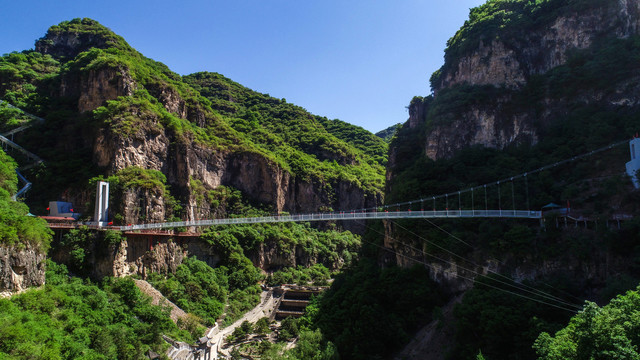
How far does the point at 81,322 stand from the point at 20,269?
3.38m

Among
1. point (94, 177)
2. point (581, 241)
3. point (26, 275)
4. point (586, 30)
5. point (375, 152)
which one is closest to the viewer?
point (26, 275)

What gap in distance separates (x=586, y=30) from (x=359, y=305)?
2651cm

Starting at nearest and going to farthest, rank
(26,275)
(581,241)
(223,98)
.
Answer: (26,275), (581,241), (223,98)

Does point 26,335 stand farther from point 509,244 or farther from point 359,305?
point 509,244

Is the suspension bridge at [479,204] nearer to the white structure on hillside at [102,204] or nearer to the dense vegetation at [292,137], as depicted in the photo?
the white structure on hillside at [102,204]

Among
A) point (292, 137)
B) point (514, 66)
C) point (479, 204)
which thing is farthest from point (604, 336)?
point (292, 137)

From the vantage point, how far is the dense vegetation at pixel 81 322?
14516 millimetres

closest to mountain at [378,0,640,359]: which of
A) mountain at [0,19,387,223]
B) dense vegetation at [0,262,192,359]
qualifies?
dense vegetation at [0,262,192,359]

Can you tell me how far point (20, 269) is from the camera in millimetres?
17672

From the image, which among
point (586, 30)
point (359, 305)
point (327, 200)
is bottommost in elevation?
point (359, 305)

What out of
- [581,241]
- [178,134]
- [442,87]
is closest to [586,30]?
[442,87]

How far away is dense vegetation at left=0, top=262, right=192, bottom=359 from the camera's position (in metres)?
14.5

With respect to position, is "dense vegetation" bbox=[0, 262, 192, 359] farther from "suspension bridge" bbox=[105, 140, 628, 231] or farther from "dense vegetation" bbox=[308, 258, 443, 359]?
"dense vegetation" bbox=[308, 258, 443, 359]

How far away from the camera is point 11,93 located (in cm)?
3500
